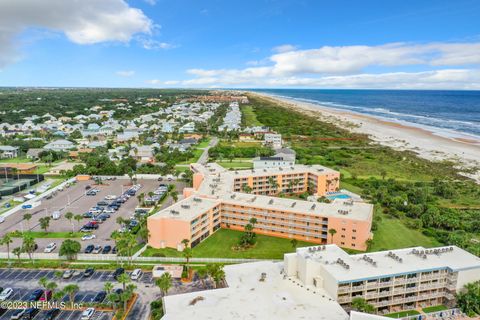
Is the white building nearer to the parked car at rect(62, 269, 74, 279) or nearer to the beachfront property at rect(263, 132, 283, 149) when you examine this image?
the beachfront property at rect(263, 132, 283, 149)

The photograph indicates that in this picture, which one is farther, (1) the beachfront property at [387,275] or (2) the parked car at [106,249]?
(2) the parked car at [106,249]

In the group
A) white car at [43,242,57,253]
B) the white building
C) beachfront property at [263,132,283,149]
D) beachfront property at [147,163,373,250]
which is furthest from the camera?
beachfront property at [263,132,283,149]

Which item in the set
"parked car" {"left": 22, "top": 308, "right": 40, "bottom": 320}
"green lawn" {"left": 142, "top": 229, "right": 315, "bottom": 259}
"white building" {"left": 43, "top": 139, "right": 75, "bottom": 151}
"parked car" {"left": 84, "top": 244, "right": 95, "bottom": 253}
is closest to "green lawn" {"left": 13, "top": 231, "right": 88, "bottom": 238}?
"parked car" {"left": 84, "top": 244, "right": 95, "bottom": 253}

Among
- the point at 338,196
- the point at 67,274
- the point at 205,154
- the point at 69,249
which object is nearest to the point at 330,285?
the point at 67,274

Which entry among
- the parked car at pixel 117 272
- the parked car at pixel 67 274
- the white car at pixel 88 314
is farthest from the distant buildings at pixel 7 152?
the white car at pixel 88 314

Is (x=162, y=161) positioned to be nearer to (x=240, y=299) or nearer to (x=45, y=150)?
(x=45, y=150)

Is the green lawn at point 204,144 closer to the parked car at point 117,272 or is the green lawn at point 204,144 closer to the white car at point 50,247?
the white car at point 50,247
